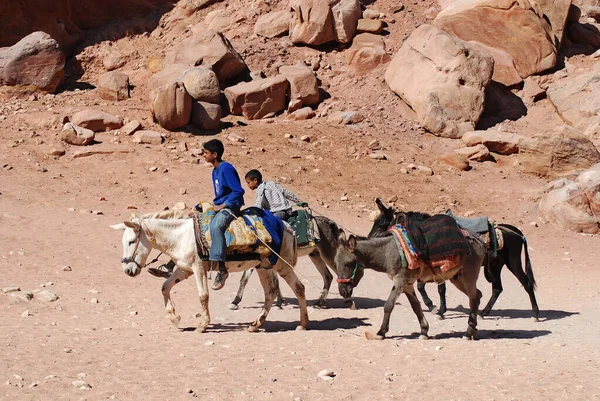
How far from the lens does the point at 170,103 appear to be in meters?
21.7

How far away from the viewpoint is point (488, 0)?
26.9 metres

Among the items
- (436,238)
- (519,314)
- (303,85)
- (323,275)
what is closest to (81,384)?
(436,238)

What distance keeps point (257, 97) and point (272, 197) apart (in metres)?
12.6

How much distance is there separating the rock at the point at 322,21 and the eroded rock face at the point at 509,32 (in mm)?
2983

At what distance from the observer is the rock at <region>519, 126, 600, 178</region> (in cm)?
2145

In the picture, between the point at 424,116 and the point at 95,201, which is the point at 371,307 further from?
the point at 424,116

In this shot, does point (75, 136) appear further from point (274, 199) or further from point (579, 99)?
point (579, 99)

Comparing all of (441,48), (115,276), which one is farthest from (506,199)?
(115,276)

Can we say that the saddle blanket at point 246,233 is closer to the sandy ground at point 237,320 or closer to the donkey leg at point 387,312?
the sandy ground at point 237,320

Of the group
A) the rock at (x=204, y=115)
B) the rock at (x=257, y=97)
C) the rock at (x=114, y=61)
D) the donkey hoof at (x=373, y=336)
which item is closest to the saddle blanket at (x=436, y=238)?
the donkey hoof at (x=373, y=336)

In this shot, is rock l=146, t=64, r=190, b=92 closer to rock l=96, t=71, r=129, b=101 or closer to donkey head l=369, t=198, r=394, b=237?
rock l=96, t=71, r=129, b=101

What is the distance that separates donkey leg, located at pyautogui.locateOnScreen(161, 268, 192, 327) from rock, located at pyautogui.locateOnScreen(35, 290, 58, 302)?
7.94 feet

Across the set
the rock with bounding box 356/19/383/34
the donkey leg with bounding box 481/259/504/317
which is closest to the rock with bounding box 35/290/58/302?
Result: the donkey leg with bounding box 481/259/504/317

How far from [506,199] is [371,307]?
996cm
